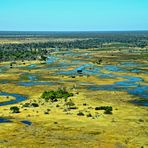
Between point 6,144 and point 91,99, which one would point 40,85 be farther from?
point 6,144

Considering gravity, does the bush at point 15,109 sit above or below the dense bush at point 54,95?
above

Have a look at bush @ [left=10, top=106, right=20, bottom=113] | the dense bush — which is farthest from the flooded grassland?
the dense bush

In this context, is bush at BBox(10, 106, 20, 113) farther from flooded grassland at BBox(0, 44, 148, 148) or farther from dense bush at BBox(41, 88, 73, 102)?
dense bush at BBox(41, 88, 73, 102)

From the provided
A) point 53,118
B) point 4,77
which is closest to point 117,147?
point 53,118

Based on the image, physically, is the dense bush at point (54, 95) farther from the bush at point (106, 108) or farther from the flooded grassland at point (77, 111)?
the bush at point (106, 108)

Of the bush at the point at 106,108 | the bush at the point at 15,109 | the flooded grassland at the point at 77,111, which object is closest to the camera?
the flooded grassland at the point at 77,111

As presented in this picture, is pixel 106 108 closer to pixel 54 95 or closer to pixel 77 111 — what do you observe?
pixel 77 111

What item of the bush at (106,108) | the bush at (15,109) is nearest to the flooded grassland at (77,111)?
the bush at (106,108)

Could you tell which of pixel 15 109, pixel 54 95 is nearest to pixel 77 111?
pixel 15 109

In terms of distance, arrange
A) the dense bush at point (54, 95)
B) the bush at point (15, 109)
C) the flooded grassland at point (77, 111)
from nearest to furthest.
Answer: the flooded grassland at point (77, 111) < the bush at point (15, 109) < the dense bush at point (54, 95)

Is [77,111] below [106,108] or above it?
below

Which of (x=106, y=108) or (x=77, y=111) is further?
(x=106, y=108)
